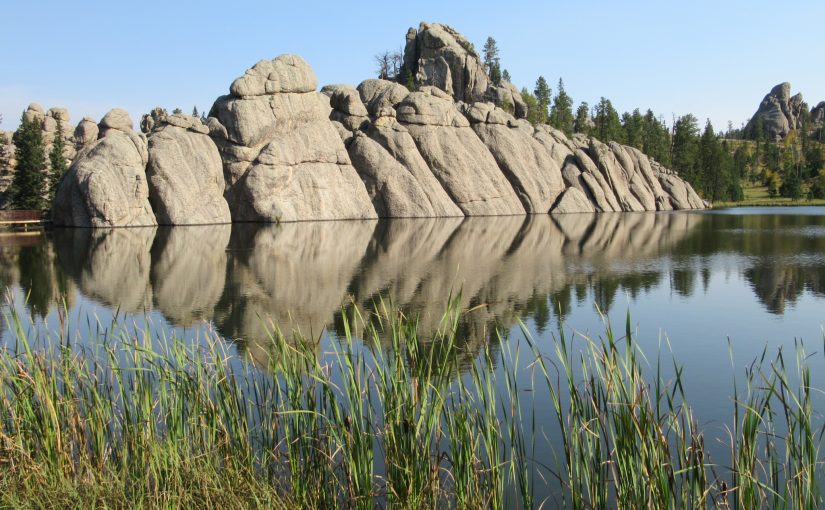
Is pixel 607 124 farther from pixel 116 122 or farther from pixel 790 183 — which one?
pixel 116 122

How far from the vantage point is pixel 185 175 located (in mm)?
56500

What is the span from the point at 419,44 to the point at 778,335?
3643 inches

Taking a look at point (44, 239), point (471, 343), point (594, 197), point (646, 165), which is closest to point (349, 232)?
point (44, 239)

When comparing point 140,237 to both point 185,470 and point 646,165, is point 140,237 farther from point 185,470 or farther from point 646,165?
point 646,165

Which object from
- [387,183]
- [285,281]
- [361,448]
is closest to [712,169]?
[387,183]

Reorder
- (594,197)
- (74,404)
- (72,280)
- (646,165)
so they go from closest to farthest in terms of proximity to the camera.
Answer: (74,404) < (72,280) < (594,197) < (646,165)

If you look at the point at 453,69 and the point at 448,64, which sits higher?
the point at 448,64

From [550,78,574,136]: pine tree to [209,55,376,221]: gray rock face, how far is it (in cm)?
5183

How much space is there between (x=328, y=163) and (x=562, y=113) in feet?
191

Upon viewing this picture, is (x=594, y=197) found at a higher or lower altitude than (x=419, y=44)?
lower

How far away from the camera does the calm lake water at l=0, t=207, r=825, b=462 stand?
16578 millimetres

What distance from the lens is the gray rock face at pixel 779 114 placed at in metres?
182

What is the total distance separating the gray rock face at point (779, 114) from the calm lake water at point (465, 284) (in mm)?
154845

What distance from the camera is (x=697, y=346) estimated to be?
1598 cm
